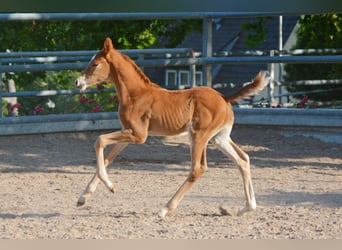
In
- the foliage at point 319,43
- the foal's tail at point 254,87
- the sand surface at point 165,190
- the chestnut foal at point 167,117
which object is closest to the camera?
the sand surface at point 165,190

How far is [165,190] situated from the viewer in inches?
280

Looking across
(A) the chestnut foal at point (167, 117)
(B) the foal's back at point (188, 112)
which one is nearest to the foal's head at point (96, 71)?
(A) the chestnut foal at point (167, 117)

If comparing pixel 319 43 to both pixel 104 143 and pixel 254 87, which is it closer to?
pixel 254 87

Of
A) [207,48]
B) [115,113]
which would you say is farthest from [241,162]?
[207,48]

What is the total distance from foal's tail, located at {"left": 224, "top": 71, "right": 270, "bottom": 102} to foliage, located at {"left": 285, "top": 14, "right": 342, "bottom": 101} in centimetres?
585

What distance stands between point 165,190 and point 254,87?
1.68 meters

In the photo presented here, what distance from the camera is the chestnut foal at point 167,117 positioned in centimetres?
567

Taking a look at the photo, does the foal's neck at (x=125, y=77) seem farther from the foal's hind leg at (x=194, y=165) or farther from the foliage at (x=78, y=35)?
the foliage at (x=78, y=35)

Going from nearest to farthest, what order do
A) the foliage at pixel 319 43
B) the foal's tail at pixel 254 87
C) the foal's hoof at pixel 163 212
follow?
1. the foal's hoof at pixel 163 212
2. the foal's tail at pixel 254 87
3. the foliage at pixel 319 43

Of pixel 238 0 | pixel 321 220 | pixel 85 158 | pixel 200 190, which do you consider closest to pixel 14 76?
pixel 85 158

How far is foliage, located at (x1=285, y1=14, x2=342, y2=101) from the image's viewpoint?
11539 mm

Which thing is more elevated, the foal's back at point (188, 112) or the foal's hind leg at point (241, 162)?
the foal's back at point (188, 112)

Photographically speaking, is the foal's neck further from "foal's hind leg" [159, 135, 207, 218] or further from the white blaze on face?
"foal's hind leg" [159, 135, 207, 218]

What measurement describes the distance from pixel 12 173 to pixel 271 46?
1989 cm
